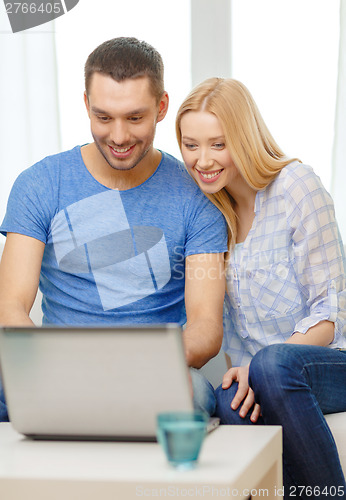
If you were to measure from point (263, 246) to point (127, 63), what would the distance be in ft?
1.94

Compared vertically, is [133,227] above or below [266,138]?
below

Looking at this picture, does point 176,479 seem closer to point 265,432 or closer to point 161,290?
point 265,432

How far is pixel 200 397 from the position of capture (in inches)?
59.2

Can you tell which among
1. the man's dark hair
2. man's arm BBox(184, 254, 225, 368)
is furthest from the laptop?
the man's dark hair

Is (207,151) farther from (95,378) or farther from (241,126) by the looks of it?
(95,378)

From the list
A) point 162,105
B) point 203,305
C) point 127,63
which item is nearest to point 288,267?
point 203,305

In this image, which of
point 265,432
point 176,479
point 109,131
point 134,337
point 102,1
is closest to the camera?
point 176,479

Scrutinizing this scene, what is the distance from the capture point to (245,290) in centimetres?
175

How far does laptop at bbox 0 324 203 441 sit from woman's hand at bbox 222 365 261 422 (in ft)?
1.48

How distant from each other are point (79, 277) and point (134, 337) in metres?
0.82

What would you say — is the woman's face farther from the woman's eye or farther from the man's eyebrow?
the man's eyebrow

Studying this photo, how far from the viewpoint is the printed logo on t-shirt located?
180 centimetres

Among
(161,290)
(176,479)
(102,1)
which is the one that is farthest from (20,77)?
(176,479)

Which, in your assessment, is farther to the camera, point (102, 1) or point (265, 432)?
point (102, 1)
